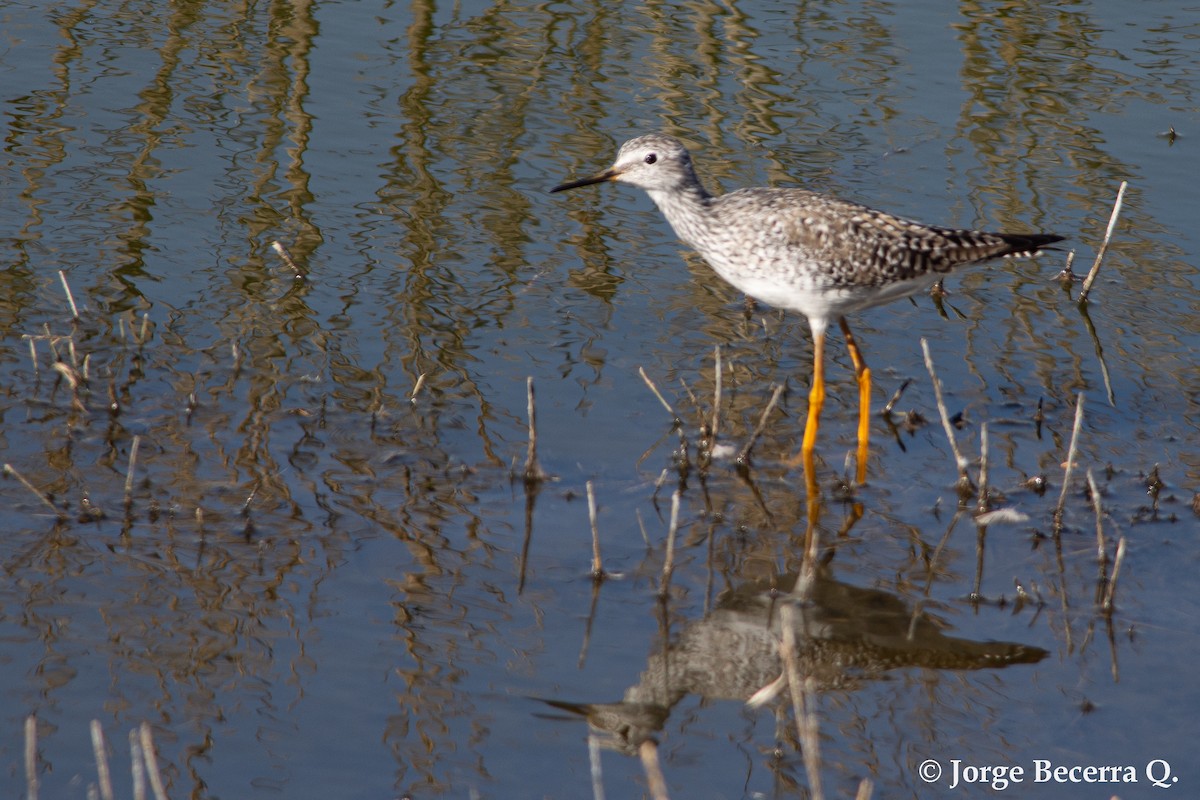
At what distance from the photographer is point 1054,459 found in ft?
27.0

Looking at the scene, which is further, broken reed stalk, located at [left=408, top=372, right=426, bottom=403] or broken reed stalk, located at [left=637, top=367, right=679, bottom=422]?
broken reed stalk, located at [left=408, top=372, right=426, bottom=403]

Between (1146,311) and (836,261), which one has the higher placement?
(836,261)

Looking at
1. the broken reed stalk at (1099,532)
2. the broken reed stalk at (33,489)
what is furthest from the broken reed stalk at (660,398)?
the broken reed stalk at (33,489)

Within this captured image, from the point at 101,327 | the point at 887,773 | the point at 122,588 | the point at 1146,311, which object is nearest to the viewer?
the point at 887,773

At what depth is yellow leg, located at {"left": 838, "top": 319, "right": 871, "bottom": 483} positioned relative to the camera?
8109 millimetres

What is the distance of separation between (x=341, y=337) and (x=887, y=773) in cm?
466

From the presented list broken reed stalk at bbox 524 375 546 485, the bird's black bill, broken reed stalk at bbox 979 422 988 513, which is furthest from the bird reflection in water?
the bird's black bill

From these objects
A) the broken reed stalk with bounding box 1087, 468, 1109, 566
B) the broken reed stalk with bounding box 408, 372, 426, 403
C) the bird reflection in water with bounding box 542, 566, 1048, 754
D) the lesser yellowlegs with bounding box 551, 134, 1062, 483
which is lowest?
the bird reflection in water with bounding box 542, 566, 1048, 754

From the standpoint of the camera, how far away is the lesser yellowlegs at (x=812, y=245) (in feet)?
26.4

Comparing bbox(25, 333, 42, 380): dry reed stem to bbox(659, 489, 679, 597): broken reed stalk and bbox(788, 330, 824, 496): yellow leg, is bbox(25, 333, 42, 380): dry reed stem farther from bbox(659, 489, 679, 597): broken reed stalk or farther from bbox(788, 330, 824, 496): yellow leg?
bbox(788, 330, 824, 496): yellow leg

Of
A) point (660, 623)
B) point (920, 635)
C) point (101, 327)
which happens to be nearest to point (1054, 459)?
point (920, 635)

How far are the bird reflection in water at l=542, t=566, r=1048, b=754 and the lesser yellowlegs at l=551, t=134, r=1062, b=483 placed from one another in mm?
1360

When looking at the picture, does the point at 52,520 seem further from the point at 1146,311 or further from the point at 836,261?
the point at 1146,311

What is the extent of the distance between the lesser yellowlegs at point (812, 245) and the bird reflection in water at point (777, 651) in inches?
53.6
